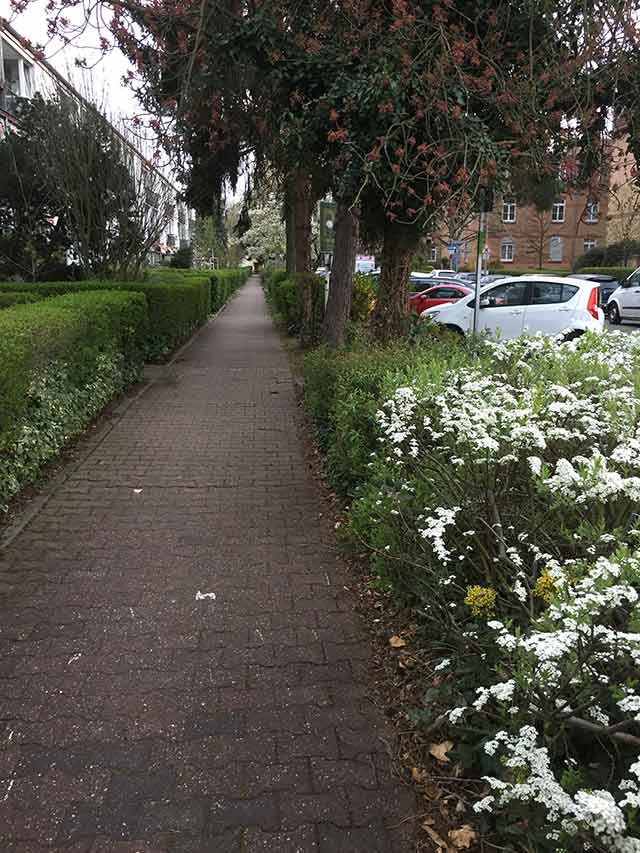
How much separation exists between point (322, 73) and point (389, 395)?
171 inches

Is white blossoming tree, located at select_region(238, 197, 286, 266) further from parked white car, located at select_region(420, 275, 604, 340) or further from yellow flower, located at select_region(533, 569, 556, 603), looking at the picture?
yellow flower, located at select_region(533, 569, 556, 603)

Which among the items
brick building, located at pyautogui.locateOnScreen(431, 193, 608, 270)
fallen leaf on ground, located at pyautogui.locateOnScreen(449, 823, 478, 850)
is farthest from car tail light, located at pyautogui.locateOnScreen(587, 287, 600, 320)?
brick building, located at pyautogui.locateOnScreen(431, 193, 608, 270)

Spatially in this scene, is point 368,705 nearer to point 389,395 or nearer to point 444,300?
point 389,395

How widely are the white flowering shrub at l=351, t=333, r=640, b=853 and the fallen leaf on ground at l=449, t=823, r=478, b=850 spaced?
0.26ft

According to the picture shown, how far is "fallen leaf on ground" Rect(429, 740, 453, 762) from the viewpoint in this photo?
102 inches

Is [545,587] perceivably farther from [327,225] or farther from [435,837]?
[327,225]

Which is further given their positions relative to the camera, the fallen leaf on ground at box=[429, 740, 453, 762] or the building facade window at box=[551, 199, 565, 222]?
the building facade window at box=[551, 199, 565, 222]

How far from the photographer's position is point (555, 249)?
5981 cm

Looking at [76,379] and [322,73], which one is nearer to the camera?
[322,73]

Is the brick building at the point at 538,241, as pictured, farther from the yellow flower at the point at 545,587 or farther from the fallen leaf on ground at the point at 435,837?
the fallen leaf on ground at the point at 435,837

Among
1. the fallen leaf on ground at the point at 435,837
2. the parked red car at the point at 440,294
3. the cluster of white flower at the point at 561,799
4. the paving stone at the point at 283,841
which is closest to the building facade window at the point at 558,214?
the parked red car at the point at 440,294

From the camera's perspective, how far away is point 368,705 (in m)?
3.00

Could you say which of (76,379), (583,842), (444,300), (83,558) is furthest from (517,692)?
(444,300)

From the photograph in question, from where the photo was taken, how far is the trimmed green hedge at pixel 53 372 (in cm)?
514
